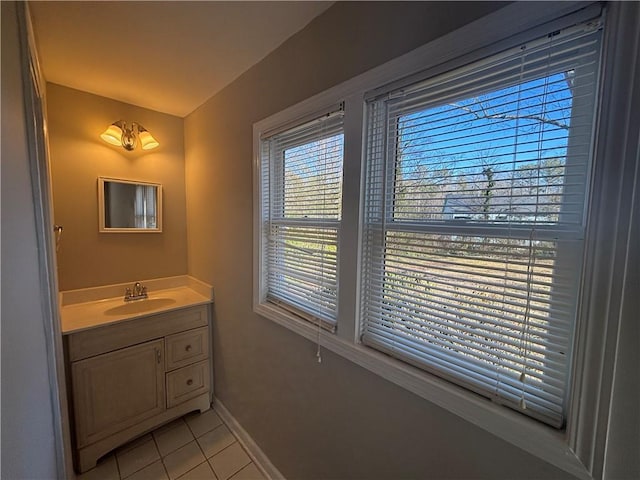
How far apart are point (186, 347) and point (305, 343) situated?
1132 millimetres

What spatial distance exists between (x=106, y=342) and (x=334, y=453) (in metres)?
1.46

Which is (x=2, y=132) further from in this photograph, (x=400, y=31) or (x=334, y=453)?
(x=334, y=453)

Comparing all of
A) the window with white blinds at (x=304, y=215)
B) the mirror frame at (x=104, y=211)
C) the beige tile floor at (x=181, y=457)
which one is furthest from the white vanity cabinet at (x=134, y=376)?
the window with white blinds at (x=304, y=215)

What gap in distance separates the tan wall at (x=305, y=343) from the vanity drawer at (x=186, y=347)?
11 cm

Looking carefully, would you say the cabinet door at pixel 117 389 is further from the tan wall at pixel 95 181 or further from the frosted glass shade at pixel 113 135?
the frosted glass shade at pixel 113 135

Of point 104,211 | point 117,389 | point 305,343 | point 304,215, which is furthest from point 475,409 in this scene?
point 104,211

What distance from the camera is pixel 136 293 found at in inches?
80.8

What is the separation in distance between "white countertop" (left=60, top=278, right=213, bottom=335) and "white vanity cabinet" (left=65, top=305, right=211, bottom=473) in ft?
0.12

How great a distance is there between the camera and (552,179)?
0.65 m

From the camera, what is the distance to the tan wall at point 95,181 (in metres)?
1.77

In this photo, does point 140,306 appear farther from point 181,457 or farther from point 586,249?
point 586,249

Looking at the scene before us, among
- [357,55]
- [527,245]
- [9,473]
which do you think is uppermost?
[357,55]

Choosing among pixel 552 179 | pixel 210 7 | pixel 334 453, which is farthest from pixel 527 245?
pixel 210 7

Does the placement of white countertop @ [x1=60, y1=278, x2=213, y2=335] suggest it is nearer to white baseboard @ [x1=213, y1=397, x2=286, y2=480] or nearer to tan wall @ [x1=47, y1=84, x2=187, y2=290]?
tan wall @ [x1=47, y1=84, x2=187, y2=290]
